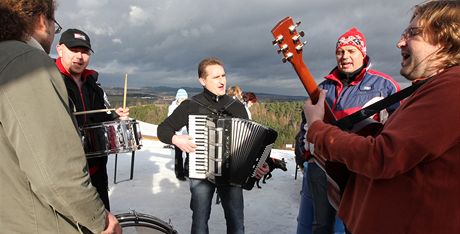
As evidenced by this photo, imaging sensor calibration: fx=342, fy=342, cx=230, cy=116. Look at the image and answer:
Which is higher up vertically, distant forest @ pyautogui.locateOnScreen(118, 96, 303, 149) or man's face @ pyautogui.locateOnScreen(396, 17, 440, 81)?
man's face @ pyautogui.locateOnScreen(396, 17, 440, 81)

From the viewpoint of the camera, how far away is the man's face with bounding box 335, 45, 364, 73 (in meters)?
2.83

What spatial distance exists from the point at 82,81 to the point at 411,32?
9.34 feet

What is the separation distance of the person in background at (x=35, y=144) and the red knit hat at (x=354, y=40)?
7.62 feet

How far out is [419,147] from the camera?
1225 millimetres

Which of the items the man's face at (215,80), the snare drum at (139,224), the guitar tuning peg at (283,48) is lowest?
the snare drum at (139,224)

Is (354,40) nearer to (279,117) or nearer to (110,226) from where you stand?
(110,226)

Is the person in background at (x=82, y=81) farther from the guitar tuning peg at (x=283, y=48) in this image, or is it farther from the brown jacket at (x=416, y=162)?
the brown jacket at (x=416, y=162)

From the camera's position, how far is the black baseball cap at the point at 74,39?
3.18 metres

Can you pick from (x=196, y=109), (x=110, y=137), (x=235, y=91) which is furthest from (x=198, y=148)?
(x=235, y=91)

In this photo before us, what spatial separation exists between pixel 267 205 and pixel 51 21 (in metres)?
3.97

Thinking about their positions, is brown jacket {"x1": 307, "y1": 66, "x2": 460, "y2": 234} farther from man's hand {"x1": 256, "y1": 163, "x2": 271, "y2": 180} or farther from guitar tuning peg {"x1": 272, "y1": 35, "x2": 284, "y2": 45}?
man's hand {"x1": 256, "y1": 163, "x2": 271, "y2": 180}

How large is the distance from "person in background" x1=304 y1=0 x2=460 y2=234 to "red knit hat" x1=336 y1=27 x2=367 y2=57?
142cm

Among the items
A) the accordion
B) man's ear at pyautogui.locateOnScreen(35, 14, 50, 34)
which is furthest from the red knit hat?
man's ear at pyautogui.locateOnScreen(35, 14, 50, 34)

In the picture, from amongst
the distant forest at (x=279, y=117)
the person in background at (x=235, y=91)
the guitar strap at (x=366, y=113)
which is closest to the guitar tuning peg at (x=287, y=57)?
the guitar strap at (x=366, y=113)
